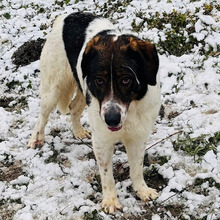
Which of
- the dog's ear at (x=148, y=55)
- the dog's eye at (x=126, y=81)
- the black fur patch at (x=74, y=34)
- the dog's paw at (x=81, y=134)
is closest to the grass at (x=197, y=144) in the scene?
the dog's paw at (x=81, y=134)

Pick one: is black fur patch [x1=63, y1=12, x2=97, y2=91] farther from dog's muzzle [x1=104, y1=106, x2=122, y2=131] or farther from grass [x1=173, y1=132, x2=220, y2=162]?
grass [x1=173, y1=132, x2=220, y2=162]

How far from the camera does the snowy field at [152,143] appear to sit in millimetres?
3857

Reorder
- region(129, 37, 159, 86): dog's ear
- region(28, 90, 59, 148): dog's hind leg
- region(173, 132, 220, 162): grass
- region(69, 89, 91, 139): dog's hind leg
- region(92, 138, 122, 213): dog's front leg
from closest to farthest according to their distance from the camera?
region(129, 37, 159, 86): dog's ear
region(92, 138, 122, 213): dog's front leg
region(173, 132, 220, 162): grass
region(28, 90, 59, 148): dog's hind leg
region(69, 89, 91, 139): dog's hind leg

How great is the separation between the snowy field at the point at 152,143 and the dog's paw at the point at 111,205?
64 millimetres

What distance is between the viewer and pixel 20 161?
4.67 meters

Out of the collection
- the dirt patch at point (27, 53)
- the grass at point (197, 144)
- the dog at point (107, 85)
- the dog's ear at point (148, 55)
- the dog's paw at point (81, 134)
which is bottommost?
the dog's paw at point (81, 134)

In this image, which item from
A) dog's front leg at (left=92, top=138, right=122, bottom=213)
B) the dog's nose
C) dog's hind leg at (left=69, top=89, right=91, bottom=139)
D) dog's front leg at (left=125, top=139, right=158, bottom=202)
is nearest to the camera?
the dog's nose

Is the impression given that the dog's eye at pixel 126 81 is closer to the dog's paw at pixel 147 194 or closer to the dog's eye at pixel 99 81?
the dog's eye at pixel 99 81

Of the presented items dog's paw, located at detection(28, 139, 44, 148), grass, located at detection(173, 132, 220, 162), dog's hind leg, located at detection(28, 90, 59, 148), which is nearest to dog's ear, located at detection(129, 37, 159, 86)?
grass, located at detection(173, 132, 220, 162)

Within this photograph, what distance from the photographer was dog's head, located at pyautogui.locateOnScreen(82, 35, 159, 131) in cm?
296

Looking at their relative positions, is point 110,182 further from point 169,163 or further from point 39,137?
point 39,137

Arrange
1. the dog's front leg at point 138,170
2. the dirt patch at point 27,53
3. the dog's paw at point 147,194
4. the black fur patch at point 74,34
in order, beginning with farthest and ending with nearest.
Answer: the dirt patch at point 27,53 → the black fur patch at point 74,34 → the dog's paw at point 147,194 → the dog's front leg at point 138,170

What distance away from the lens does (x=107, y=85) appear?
298 cm

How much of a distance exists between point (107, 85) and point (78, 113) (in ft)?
7.01
